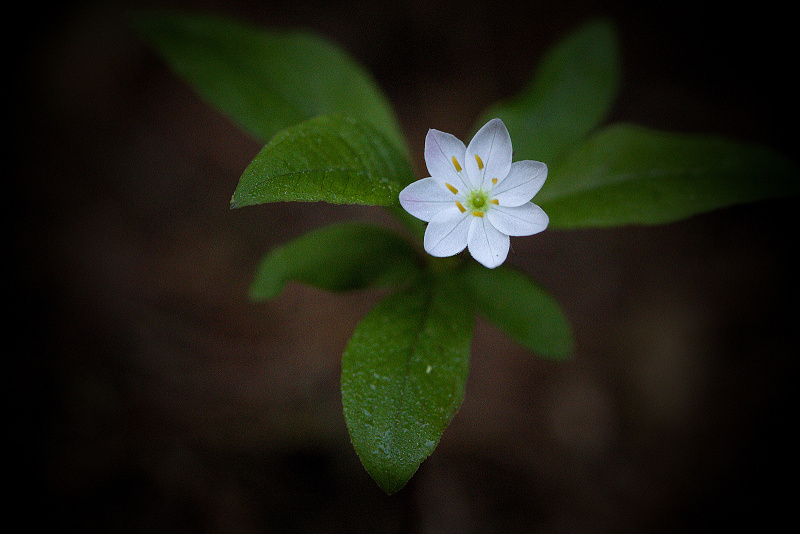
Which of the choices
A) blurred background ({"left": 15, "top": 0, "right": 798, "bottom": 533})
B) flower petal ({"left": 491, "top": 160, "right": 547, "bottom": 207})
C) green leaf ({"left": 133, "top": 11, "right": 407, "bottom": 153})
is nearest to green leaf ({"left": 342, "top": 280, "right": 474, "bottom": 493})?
flower petal ({"left": 491, "top": 160, "right": 547, "bottom": 207})

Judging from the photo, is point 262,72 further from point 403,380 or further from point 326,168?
point 403,380

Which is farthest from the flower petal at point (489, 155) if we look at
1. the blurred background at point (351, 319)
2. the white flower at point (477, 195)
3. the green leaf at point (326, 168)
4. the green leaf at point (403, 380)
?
the blurred background at point (351, 319)

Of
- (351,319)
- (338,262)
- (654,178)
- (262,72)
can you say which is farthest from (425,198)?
(351,319)

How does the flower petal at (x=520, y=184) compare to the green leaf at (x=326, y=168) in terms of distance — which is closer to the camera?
the green leaf at (x=326, y=168)

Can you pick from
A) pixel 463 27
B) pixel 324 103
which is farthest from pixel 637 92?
pixel 324 103

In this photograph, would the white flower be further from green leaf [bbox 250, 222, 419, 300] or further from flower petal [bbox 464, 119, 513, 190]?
green leaf [bbox 250, 222, 419, 300]

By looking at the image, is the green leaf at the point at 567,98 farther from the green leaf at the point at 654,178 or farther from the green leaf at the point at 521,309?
the green leaf at the point at 521,309

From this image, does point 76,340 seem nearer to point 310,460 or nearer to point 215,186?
point 215,186
